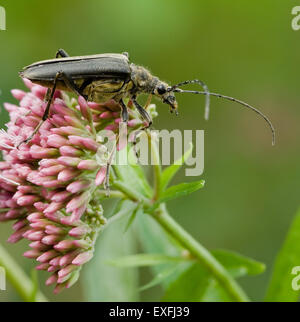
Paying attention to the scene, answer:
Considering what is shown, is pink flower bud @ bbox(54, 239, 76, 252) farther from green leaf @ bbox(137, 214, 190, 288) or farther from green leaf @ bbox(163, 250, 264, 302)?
green leaf @ bbox(137, 214, 190, 288)

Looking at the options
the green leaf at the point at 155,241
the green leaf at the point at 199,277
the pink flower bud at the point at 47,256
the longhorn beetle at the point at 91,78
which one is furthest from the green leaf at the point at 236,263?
the pink flower bud at the point at 47,256

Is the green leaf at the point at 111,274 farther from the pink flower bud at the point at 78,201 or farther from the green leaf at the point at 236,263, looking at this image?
the pink flower bud at the point at 78,201

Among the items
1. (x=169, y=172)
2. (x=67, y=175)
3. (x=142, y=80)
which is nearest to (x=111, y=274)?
(x=169, y=172)

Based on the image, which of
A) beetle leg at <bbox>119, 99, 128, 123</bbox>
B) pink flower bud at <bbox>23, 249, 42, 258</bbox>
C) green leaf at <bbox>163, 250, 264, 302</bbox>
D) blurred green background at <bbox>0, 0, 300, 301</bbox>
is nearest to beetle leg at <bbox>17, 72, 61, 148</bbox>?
beetle leg at <bbox>119, 99, 128, 123</bbox>

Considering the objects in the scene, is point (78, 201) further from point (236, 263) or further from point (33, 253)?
point (236, 263)

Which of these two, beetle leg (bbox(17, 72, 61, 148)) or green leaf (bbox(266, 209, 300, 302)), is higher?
beetle leg (bbox(17, 72, 61, 148))

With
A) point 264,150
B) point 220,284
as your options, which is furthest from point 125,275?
point 264,150

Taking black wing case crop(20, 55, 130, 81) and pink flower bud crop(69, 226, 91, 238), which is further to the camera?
black wing case crop(20, 55, 130, 81)
